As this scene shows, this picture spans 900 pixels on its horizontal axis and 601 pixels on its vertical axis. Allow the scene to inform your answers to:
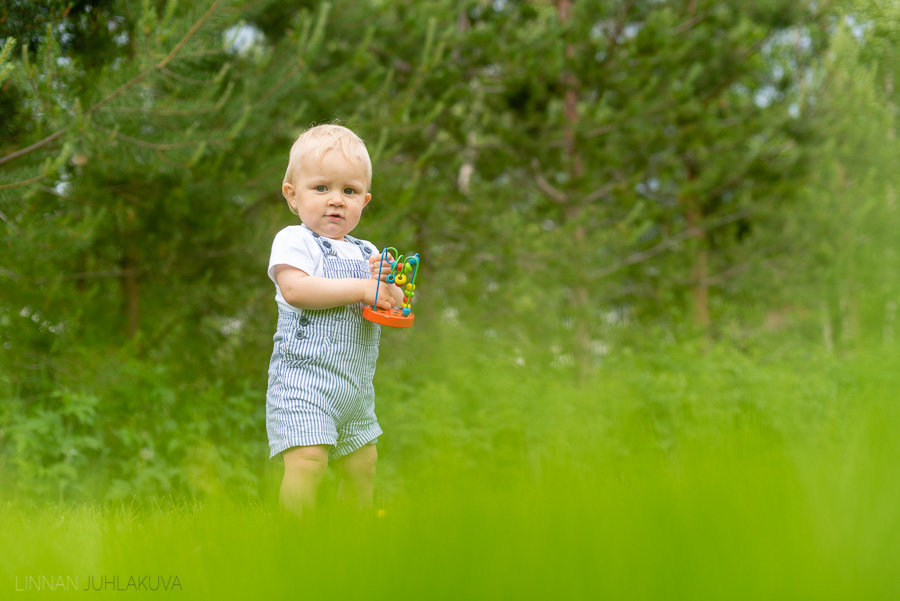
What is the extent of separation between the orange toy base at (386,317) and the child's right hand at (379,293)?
2 cm

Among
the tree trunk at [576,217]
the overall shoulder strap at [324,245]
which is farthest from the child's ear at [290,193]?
the tree trunk at [576,217]

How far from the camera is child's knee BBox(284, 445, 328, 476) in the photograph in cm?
230

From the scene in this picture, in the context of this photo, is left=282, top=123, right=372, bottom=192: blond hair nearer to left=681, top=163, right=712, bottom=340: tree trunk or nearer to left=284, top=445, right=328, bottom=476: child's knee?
left=284, top=445, right=328, bottom=476: child's knee

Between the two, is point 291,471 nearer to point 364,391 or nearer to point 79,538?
point 364,391

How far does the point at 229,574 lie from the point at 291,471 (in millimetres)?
971

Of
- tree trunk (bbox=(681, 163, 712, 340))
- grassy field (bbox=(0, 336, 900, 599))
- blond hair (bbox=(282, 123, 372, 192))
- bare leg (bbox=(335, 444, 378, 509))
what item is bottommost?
grassy field (bbox=(0, 336, 900, 599))

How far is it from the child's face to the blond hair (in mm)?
16


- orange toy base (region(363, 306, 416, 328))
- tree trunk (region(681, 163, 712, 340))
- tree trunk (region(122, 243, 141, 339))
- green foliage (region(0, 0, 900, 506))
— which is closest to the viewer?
orange toy base (region(363, 306, 416, 328))

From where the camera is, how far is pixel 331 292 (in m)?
2.25

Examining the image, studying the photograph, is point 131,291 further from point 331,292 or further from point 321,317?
point 331,292

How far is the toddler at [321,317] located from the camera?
7.50 ft

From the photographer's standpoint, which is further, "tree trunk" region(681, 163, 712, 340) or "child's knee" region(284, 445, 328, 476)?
"tree trunk" region(681, 163, 712, 340)

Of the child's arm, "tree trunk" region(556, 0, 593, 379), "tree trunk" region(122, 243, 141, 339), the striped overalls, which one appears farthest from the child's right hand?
"tree trunk" region(556, 0, 593, 379)

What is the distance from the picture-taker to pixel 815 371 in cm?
611
